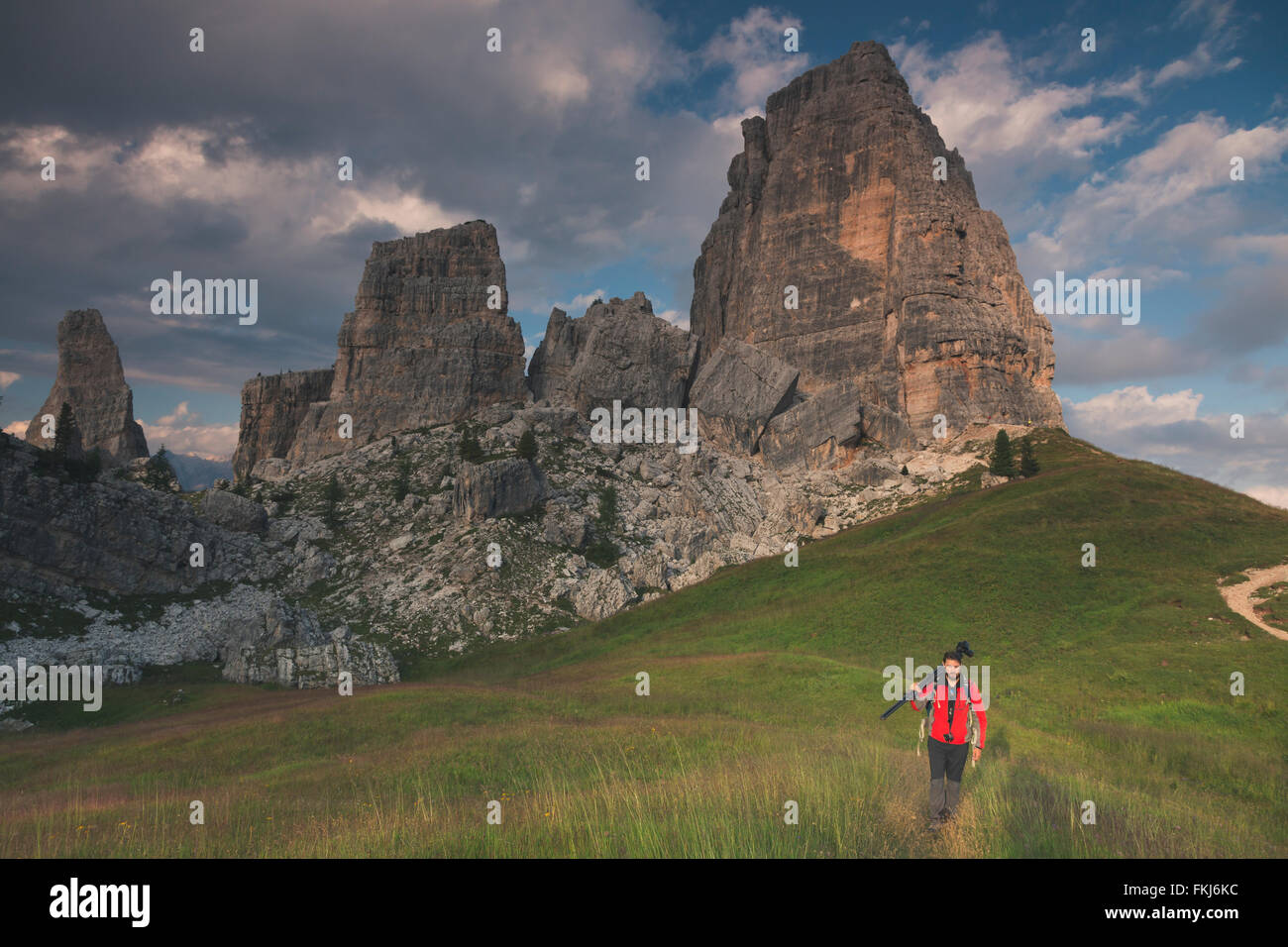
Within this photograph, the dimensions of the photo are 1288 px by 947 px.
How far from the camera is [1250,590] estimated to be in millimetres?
34062

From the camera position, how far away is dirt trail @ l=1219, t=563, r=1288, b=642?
1208 inches

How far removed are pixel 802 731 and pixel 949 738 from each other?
10.9m

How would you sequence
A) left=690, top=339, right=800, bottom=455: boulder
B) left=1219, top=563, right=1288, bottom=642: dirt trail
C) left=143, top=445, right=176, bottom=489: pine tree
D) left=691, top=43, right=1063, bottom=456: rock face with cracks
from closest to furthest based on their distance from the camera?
left=1219, top=563, right=1288, bottom=642: dirt trail
left=143, top=445, right=176, bottom=489: pine tree
left=691, top=43, right=1063, bottom=456: rock face with cracks
left=690, top=339, right=800, bottom=455: boulder

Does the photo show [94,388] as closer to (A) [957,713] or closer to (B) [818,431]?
(B) [818,431]

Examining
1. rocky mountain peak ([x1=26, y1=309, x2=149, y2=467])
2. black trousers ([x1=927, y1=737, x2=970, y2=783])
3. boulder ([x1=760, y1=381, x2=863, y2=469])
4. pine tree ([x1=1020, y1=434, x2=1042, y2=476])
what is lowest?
black trousers ([x1=927, y1=737, x2=970, y2=783])

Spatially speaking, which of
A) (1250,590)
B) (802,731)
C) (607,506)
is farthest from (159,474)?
(1250,590)

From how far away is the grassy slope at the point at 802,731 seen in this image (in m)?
9.19

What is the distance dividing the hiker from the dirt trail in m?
30.4

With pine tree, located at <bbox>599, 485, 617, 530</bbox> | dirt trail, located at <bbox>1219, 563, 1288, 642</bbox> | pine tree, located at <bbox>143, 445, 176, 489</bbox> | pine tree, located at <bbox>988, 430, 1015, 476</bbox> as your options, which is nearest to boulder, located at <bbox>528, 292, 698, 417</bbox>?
pine tree, located at <bbox>599, 485, 617, 530</bbox>

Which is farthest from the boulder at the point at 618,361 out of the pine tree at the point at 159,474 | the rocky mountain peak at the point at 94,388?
the rocky mountain peak at the point at 94,388

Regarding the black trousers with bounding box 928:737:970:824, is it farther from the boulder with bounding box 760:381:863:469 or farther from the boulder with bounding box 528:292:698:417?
the boulder with bounding box 528:292:698:417

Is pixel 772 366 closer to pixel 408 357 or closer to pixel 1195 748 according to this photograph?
pixel 408 357

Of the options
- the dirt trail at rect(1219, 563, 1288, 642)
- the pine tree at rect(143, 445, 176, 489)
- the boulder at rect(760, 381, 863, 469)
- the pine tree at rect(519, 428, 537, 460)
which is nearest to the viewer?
the dirt trail at rect(1219, 563, 1288, 642)

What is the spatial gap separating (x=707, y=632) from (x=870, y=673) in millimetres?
17142
